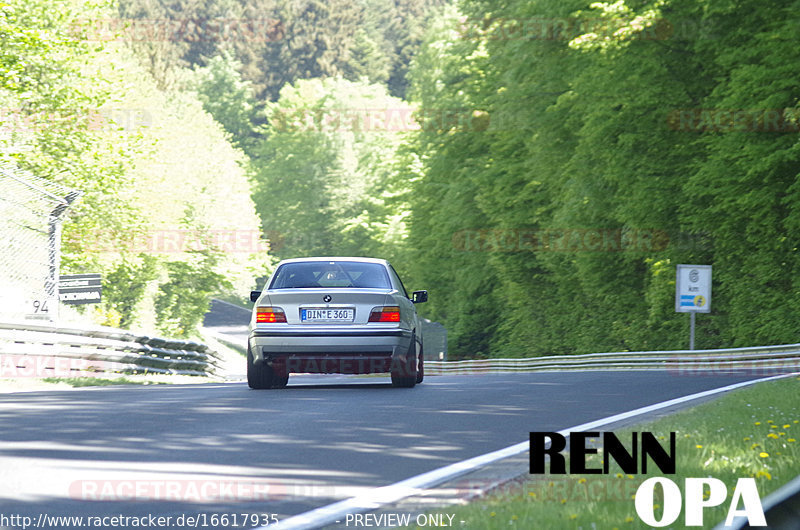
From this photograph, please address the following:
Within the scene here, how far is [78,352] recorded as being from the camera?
1958 cm

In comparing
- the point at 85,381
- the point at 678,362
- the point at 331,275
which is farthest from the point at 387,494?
the point at 678,362

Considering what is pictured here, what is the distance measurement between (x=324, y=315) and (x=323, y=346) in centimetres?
41

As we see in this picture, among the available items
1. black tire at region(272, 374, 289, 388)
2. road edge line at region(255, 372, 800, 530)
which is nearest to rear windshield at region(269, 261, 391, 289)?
black tire at region(272, 374, 289, 388)

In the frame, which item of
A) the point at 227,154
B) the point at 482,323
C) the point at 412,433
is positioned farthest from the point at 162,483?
the point at 227,154

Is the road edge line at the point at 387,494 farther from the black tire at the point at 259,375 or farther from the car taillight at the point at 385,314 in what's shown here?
the black tire at the point at 259,375

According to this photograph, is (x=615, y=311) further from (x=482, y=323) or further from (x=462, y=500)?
(x=462, y=500)

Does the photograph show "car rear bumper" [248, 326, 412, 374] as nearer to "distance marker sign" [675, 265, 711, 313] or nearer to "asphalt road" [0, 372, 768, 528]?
"asphalt road" [0, 372, 768, 528]

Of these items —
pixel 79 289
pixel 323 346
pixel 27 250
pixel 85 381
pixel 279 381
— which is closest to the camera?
pixel 323 346

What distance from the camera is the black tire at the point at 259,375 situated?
570 inches

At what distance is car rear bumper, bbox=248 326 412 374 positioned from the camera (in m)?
14.0

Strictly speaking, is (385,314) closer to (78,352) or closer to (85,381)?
(85,381)

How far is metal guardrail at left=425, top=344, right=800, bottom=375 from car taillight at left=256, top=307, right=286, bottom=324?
617 inches

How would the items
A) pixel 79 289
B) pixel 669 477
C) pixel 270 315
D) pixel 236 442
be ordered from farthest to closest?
pixel 79 289
pixel 270 315
pixel 236 442
pixel 669 477

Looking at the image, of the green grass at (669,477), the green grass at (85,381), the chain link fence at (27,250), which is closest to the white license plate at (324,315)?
the green grass at (669,477)
